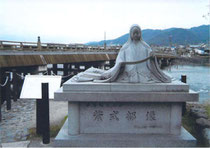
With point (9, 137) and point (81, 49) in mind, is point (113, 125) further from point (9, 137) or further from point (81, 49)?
point (81, 49)

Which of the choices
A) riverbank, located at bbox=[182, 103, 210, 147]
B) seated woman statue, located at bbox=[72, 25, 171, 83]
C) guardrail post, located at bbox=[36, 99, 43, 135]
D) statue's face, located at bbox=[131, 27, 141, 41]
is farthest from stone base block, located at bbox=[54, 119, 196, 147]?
statue's face, located at bbox=[131, 27, 141, 41]

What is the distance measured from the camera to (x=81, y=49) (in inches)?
740

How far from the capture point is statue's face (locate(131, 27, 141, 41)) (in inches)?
202

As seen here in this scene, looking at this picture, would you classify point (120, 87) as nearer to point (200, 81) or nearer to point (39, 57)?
point (39, 57)

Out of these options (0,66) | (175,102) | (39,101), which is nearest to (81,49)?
(0,66)

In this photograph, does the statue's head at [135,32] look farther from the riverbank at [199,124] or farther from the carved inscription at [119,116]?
the riverbank at [199,124]

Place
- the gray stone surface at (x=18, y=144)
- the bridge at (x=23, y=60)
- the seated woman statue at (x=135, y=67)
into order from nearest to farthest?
1. the seated woman statue at (x=135, y=67)
2. the gray stone surface at (x=18, y=144)
3. the bridge at (x=23, y=60)

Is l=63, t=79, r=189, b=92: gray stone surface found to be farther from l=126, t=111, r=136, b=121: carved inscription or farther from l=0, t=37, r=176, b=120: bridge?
l=0, t=37, r=176, b=120: bridge

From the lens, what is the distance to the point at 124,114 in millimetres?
4980

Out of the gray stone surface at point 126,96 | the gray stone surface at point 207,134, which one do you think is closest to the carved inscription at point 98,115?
the gray stone surface at point 126,96

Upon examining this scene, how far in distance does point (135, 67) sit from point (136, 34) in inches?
35.6

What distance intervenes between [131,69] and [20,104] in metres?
6.36

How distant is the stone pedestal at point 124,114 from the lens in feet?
15.3

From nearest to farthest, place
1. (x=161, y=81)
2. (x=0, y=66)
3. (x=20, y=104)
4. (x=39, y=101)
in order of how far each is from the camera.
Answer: (x=161, y=81), (x=39, y=101), (x=20, y=104), (x=0, y=66)
